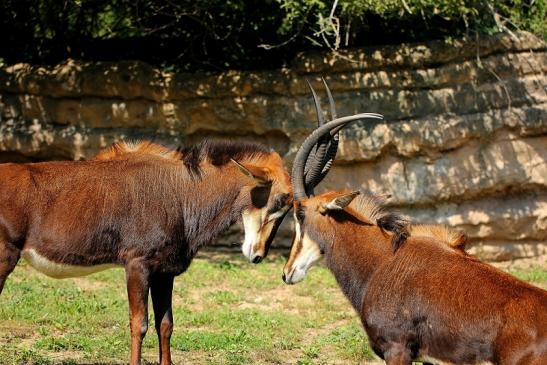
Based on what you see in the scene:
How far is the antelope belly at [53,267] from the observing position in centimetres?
801

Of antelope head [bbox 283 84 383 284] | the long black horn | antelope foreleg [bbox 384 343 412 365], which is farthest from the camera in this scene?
the long black horn

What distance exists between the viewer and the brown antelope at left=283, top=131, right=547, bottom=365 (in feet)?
20.9

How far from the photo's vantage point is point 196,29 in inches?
599

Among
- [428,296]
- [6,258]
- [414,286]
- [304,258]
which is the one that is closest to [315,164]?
[304,258]

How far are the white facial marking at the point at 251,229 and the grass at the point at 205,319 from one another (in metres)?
1.07

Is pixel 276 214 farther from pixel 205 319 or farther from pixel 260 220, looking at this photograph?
pixel 205 319

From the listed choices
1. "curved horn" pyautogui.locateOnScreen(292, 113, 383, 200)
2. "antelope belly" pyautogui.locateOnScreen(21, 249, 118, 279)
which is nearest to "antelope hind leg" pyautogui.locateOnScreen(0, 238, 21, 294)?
"antelope belly" pyautogui.locateOnScreen(21, 249, 118, 279)

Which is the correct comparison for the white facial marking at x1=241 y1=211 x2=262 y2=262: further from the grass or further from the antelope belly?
the antelope belly

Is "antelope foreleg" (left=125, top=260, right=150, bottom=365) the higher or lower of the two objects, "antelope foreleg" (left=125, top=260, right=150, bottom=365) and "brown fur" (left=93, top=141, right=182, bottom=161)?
the lower

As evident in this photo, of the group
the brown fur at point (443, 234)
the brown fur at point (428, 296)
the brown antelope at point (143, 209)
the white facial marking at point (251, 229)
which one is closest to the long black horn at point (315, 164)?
the brown antelope at point (143, 209)

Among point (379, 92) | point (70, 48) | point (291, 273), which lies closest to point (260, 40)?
point (379, 92)

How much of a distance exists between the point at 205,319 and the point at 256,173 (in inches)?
102

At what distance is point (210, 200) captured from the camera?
8562 mm

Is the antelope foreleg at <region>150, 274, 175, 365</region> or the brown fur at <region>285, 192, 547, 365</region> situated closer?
the brown fur at <region>285, 192, 547, 365</region>
